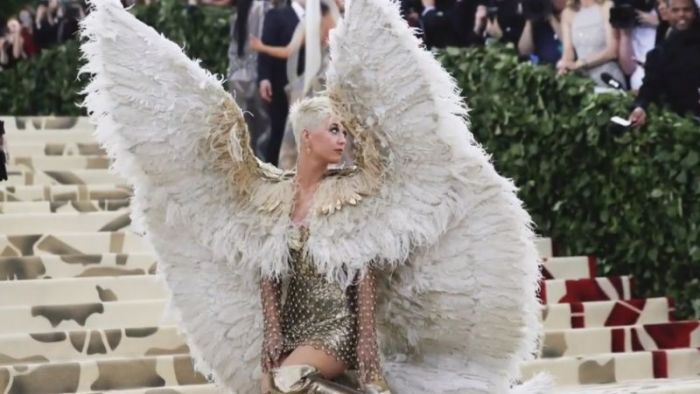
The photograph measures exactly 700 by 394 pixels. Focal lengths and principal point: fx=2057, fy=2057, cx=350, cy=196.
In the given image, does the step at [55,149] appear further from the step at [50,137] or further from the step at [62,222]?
the step at [62,222]

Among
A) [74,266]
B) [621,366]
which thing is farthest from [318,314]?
[74,266]

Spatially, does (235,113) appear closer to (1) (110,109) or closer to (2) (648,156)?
(1) (110,109)

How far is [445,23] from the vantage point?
14500 millimetres

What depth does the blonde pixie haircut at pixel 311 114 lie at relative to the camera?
7.94m

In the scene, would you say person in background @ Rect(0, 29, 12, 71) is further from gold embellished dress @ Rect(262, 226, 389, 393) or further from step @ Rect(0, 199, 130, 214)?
gold embellished dress @ Rect(262, 226, 389, 393)

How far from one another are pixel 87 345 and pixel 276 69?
4286 mm

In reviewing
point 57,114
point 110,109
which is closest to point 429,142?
point 110,109

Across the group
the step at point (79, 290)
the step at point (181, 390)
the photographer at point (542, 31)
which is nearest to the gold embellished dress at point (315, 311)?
A: the step at point (181, 390)

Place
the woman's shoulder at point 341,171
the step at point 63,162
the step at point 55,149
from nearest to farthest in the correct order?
the woman's shoulder at point 341,171 → the step at point 63,162 → the step at point 55,149

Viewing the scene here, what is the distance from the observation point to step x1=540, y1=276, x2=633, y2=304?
39.7ft

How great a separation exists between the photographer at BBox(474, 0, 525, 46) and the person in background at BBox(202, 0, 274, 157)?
59.0 inches

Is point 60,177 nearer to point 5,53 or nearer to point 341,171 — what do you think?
point 5,53

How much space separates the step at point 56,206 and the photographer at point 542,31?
2856mm

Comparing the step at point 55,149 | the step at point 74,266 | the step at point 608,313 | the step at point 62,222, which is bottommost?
the step at point 608,313
